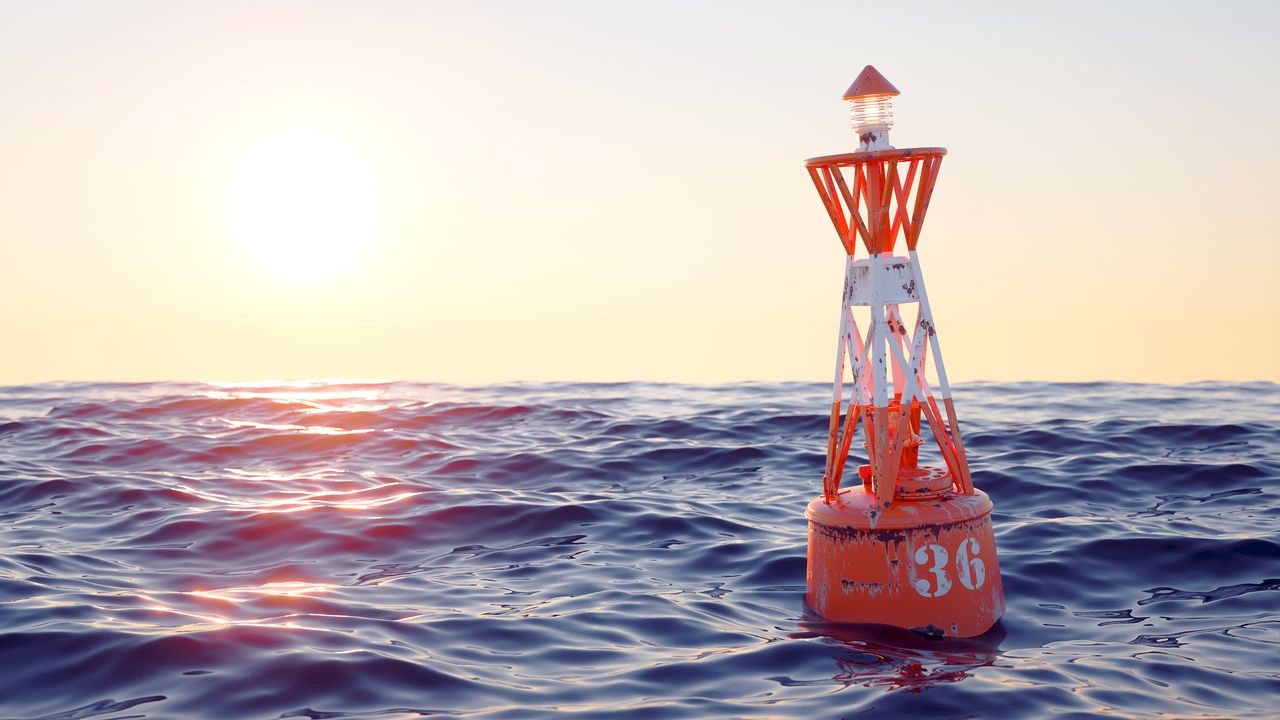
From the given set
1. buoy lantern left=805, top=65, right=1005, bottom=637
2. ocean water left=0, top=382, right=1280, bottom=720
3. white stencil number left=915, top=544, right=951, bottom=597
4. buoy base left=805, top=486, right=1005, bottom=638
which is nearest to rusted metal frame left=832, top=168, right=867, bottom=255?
buoy lantern left=805, top=65, right=1005, bottom=637

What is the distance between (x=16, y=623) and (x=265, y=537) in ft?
10.4

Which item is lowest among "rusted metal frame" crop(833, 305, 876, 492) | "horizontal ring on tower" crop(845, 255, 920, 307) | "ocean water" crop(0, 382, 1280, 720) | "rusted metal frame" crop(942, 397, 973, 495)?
"ocean water" crop(0, 382, 1280, 720)

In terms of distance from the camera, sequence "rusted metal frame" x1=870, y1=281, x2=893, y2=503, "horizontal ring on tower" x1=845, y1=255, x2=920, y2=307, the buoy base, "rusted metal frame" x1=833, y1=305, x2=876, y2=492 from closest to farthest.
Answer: the buoy base
"rusted metal frame" x1=870, y1=281, x2=893, y2=503
"horizontal ring on tower" x1=845, y1=255, x2=920, y2=307
"rusted metal frame" x1=833, y1=305, x2=876, y2=492

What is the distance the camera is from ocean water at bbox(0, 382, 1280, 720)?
6.43 m

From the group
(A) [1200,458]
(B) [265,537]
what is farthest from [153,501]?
(A) [1200,458]

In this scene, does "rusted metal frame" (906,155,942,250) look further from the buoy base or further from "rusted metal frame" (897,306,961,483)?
the buoy base

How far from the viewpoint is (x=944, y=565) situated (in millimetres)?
A: 7168

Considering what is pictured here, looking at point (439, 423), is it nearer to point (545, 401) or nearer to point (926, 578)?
point (545, 401)

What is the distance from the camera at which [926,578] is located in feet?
23.4

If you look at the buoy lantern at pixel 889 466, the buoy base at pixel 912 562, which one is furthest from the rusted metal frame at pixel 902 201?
the buoy base at pixel 912 562

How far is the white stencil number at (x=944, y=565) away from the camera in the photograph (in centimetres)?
712

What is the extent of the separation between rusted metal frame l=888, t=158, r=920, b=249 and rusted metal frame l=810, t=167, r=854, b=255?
0.33 meters

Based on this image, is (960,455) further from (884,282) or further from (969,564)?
(884,282)

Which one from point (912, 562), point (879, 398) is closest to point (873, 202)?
point (879, 398)
